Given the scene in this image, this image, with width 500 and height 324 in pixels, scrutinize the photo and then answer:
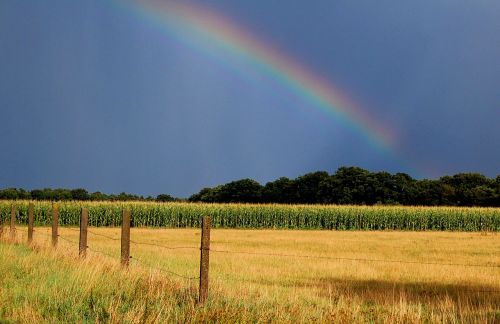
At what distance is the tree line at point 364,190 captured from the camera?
372ft

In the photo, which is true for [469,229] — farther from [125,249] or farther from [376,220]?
[125,249]

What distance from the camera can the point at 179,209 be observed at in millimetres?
53562

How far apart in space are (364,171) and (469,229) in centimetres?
5831

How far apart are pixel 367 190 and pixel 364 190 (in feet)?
2.99

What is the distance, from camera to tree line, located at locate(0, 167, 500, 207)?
113m

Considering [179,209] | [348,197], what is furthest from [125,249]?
[348,197]

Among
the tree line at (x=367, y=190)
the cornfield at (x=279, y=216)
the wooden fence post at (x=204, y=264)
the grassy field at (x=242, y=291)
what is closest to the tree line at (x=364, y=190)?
the tree line at (x=367, y=190)

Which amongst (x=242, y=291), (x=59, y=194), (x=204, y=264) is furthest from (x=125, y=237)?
(x=59, y=194)

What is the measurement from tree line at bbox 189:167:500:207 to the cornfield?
5321 centimetres

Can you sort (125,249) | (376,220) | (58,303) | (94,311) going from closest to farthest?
(94,311), (58,303), (125,249), (376,220)

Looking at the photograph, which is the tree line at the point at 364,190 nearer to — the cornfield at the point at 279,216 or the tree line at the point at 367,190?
the tree line at the point at 367,190

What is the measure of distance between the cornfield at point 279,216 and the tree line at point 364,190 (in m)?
50.5

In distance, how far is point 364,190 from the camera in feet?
376

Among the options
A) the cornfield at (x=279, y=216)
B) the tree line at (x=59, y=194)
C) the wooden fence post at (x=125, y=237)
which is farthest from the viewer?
the tree line at (x=59, y=194)
